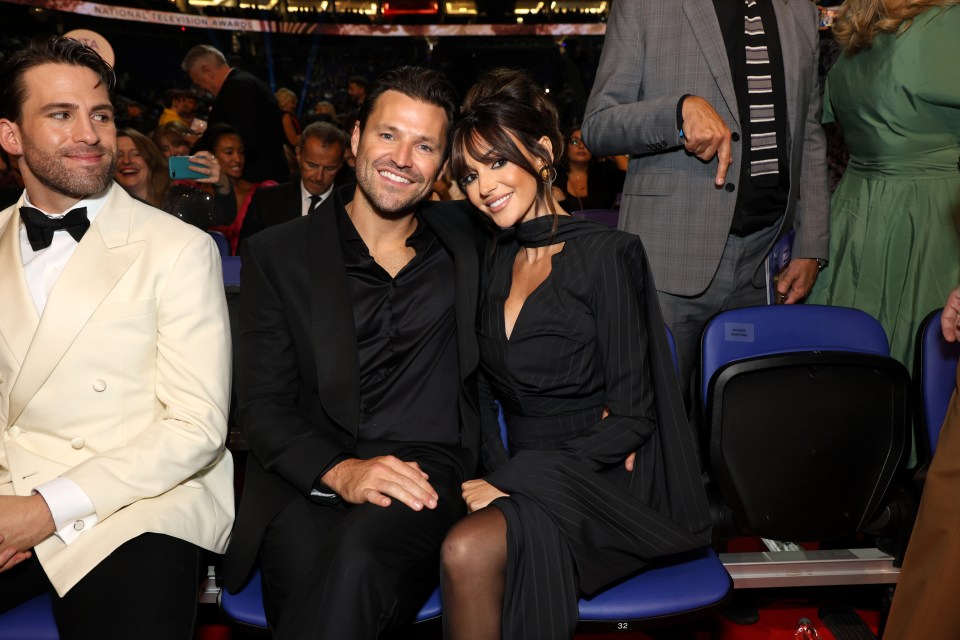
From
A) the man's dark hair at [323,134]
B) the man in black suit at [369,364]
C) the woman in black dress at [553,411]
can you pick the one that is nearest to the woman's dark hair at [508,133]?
the woman in black dress at [553,411]

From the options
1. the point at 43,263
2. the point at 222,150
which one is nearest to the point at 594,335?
the point at 43,263

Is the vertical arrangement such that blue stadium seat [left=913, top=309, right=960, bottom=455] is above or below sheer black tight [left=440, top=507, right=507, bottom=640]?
above

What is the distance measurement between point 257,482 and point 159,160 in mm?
2779

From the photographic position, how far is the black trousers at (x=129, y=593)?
1.61 metres

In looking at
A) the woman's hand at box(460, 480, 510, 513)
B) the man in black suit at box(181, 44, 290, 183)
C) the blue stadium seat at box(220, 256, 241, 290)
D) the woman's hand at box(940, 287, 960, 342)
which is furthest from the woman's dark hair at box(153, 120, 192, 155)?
the woman's hand at box(940, 287, 960, 342)

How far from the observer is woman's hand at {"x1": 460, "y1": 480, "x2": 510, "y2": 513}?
1864 millimetres

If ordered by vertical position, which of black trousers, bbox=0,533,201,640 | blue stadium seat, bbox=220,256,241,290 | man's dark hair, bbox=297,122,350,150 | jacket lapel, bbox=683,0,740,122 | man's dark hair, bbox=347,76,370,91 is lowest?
black trousers, bbox=0,533,201,640

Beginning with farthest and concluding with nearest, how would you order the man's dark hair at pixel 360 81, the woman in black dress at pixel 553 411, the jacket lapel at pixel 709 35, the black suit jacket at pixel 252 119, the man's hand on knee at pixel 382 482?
the man's dark hair at pixel 360 81
the black suit jacket at pixel 252 119
the jacket lapel at pixel 709 35
the man's hand on knee at pixel 382 482
the woman in black dress at pixel 553 411

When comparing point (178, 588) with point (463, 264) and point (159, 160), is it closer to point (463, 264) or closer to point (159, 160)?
point (463, 264)

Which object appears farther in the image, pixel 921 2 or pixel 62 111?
pixel 921 2

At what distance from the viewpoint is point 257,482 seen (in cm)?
204

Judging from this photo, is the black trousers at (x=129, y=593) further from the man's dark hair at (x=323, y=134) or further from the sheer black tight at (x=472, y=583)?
the man's dark hair at (x=323, y=134)

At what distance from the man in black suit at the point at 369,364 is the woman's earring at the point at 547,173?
0.27 metres

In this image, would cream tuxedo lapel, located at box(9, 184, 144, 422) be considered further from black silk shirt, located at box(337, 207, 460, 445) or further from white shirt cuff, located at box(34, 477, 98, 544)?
black silk shirt, located at box(337, 207, 460, 445)
